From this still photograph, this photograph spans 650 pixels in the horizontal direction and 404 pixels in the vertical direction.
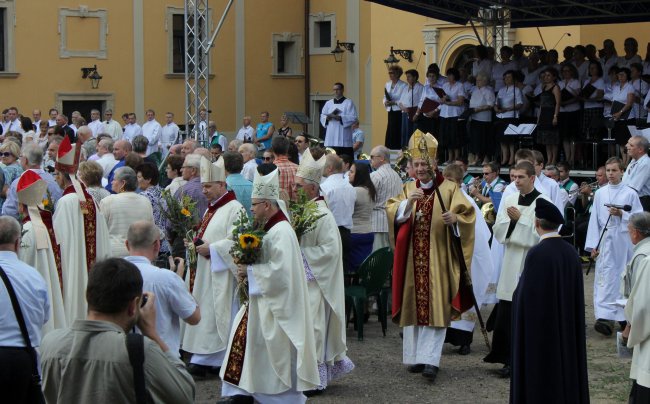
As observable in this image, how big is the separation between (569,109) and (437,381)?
10726 millimetres

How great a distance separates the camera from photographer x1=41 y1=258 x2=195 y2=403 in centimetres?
423

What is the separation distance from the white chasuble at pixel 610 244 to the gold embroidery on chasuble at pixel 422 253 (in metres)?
2.90

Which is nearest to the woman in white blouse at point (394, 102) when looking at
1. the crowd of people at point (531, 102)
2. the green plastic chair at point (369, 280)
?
the crowd of people at point (531, 102)

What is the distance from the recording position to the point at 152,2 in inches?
1334

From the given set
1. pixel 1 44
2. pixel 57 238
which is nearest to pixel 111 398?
pixel 57 238

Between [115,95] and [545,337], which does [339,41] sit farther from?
[545,337]

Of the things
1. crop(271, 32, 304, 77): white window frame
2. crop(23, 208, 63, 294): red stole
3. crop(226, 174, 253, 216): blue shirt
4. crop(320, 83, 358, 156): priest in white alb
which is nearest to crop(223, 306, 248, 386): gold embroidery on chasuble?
crop(23, 208, 63, 294): red stole

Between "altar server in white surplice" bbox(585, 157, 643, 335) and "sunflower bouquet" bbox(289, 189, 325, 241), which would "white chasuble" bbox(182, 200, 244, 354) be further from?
"altar server in white surplice" bbox(585, 157, 643, 335)

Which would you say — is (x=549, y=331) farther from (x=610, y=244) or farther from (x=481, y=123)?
(x=481, y=123)

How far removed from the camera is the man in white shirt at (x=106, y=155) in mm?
13352

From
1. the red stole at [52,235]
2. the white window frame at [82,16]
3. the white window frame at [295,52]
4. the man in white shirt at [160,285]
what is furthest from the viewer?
the white window frame at [295,52]

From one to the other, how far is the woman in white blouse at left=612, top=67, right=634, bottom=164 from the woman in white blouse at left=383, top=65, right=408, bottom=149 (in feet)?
14.4

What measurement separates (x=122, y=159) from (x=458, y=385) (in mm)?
5256

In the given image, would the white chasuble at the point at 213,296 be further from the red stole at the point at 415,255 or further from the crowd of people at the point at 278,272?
the red stole at the point at 415,255
